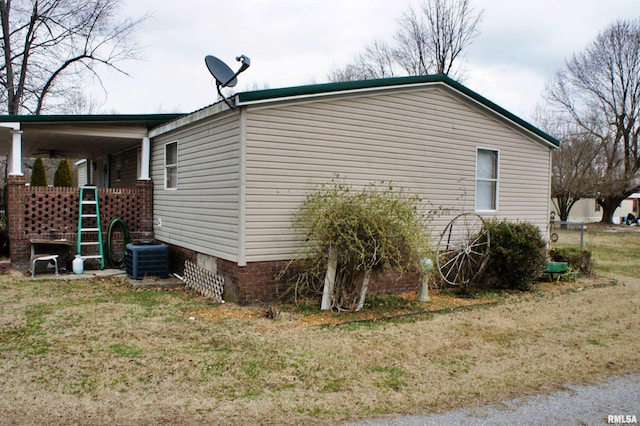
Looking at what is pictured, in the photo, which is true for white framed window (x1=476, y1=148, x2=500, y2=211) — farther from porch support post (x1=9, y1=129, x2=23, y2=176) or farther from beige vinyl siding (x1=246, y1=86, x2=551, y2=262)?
porch support post (x1=9, y1=129, x2=23, y2=176)

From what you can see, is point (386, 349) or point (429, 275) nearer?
point (386, 349)

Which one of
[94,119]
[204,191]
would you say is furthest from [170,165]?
[204,191]

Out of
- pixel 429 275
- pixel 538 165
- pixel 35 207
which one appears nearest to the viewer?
pixel 429 275

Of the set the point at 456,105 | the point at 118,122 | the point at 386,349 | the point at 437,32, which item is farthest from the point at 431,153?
the point at 437,32

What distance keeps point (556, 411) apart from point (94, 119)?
32.4 ft

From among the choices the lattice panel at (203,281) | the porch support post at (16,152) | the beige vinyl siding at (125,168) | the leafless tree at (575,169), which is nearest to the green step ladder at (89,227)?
the porch support post at (16,152)

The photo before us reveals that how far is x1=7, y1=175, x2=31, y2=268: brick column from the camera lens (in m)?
10.0

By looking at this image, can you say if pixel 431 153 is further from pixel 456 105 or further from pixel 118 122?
pixel 118 122

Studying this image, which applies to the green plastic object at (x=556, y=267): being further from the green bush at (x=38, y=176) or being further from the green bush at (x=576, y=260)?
the green bush at (x=38, y=176)

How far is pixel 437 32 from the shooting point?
3241cm

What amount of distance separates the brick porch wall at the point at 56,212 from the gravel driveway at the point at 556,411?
8744 mm

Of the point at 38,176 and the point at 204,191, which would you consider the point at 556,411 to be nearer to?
the point at 204,191

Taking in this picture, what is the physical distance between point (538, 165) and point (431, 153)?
3.35 metres

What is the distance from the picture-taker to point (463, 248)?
30.5 ft
